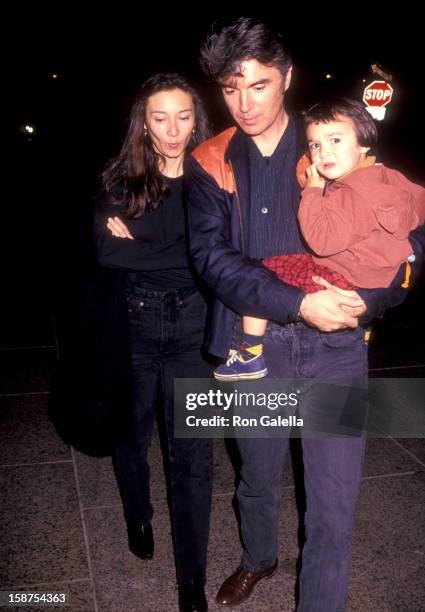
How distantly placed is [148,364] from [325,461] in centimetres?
92

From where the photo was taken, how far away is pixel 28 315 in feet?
24.0

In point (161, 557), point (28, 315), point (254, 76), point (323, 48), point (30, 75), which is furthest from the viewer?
point (30, 75)

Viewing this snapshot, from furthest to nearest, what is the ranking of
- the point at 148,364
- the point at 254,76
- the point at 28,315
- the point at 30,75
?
1. the point at 30,75
2. the point at 28,315
3. the point at 148,364
4. the point at 254,76

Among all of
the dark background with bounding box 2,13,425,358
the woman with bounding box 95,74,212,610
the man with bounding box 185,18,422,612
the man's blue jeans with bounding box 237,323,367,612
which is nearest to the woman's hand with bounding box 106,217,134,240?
the woman with bounding box 95,74,212,610

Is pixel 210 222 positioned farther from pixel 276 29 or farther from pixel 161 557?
pixel 161 557

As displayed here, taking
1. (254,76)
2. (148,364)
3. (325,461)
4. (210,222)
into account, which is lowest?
(325,461)

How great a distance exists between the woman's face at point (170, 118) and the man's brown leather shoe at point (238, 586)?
2.07m

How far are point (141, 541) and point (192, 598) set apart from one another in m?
0.47

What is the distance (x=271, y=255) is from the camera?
2.35 metres

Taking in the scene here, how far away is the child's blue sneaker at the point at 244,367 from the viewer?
7.61 feet

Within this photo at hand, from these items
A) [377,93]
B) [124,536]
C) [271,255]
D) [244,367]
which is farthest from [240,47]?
[377,93]

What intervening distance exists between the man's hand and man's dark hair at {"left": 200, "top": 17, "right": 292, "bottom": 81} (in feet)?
3.05

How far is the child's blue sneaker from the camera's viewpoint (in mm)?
2320

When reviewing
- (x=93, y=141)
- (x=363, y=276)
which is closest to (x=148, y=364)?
(x=363, y=276)
